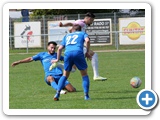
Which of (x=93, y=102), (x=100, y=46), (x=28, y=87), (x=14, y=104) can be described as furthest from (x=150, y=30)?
(x=100, y=46)

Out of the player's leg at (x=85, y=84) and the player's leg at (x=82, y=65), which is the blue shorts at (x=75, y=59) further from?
the player's leg at (x=85, y=84)

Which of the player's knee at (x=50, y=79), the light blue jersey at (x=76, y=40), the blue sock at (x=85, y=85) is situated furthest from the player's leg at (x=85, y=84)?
the player's knee at (x=50, y=79)

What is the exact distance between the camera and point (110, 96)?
10906 millimetres

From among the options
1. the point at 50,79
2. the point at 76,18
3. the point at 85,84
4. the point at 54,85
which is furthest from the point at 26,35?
the point at 85,84

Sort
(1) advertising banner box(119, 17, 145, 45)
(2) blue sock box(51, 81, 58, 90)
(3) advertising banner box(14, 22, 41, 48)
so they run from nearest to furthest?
(2) blue sock box(51, 81, 58, 90) → (1) advertising banner box(119, 17, 145, 45) → (3) advertising banner box(14, 22, 41, 48)

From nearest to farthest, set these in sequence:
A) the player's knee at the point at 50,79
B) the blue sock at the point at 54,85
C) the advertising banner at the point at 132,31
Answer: the blue sock at the point at 54,85, the player's knee at the point at 50,79, the advertising banner at the point at 132,31

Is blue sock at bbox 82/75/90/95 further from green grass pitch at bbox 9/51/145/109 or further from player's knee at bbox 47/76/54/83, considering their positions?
player's knee at bbox 47/76/54/83

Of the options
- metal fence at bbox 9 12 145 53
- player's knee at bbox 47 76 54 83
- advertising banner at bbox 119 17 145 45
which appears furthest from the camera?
metal fence at bbox 9 12 145 53

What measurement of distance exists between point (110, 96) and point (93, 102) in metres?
0.96

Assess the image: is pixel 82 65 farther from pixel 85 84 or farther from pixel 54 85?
pixel 54 85

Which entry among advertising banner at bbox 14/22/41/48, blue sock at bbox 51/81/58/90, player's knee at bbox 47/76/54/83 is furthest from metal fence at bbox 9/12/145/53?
blue sock at bbox 51/81/58/90

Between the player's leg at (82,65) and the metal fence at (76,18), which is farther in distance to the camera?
the metal fence at (76,18)

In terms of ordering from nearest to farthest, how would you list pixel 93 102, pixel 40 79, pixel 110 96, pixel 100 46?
pixel 93 102
pixel 110 96
pixel 40 79
pixel 100 46
